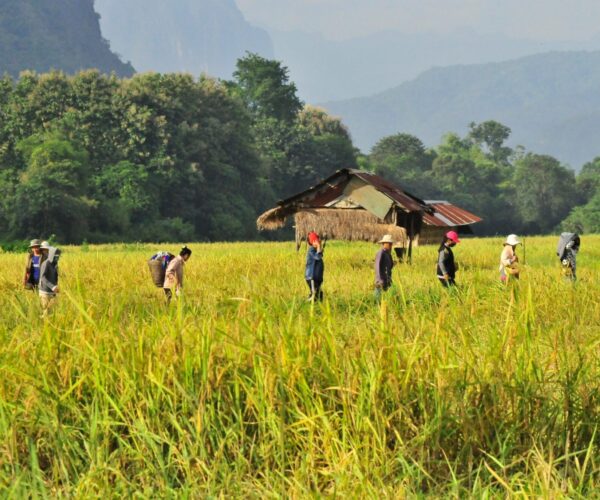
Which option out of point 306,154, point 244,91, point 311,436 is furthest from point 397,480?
point 244,91

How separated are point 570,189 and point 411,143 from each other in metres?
26.9

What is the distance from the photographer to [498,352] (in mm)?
4723

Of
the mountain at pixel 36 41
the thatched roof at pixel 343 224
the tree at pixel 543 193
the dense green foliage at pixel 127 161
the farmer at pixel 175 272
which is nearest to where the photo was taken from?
the farmer at pixel 175 272

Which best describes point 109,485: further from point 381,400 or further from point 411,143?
point 411,143

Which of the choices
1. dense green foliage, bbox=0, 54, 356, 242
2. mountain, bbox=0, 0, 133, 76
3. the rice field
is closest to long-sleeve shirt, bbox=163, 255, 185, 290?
the rice field

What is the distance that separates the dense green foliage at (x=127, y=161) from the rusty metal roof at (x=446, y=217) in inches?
839

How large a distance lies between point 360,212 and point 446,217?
12.8ft

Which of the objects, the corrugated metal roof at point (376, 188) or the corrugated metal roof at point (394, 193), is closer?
the corrugated metal roof at point (394, 193)

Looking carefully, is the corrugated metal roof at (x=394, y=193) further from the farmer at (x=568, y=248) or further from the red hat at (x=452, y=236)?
the red hat at (x=452, y=236)

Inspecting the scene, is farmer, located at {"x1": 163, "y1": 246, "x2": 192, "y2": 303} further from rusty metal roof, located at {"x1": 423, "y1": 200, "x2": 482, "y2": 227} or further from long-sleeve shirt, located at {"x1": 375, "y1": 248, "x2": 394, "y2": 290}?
rusty metal roof, located at {"x1": 423, "y1": 200, "x2": 482, "y2": 227}

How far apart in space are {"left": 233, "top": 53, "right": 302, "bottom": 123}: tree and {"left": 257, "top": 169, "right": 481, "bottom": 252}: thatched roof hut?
48.7 metres

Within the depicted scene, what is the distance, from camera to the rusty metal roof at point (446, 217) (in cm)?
2764

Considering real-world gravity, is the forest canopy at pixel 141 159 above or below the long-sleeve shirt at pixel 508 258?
above

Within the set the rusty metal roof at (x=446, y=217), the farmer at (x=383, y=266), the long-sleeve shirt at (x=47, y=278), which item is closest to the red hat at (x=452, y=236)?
the farmer at (x=383, y=266)
